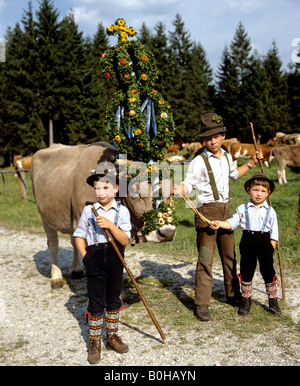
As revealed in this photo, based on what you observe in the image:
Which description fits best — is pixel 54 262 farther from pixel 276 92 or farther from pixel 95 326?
pixel 276 92

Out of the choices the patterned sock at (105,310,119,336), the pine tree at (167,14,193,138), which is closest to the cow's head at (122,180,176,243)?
the patterned sock at (105,310,119,336)

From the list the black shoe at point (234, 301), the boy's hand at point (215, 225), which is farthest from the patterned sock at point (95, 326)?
the black shoe at point (234, 301)

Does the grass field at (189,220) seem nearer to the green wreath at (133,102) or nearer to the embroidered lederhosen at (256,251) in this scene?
the embroidered lederhosen at (256,251)

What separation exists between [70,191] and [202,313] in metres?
2.49

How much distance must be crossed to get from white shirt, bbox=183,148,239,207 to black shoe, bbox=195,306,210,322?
124cm

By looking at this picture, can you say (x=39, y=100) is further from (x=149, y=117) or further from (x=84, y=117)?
(x=149, y=117)

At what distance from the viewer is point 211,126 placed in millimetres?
4297

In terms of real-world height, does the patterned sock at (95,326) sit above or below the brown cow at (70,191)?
below

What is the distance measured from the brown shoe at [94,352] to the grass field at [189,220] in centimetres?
372

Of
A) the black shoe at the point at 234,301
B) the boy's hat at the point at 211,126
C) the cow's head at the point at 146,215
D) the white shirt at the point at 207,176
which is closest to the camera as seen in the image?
the cow's head at the point at 146,215

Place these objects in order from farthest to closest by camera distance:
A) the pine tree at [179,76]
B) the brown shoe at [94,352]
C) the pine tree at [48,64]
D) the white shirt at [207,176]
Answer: the pine tree at [179,76] → the pine tree at [48,64] → the white shirt at [207,176] → the brown shoe at [94,352]

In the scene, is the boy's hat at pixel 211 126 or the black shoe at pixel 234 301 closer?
the boy's hat at pixel 211 126

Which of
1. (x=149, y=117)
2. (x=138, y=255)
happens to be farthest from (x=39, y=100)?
(x=149, y=117)

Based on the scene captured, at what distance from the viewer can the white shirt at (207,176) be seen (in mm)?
4383
